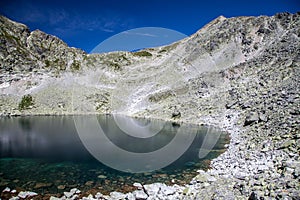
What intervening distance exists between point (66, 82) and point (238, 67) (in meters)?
73.3

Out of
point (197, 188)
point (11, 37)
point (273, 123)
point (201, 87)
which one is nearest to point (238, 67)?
point (201, 87)

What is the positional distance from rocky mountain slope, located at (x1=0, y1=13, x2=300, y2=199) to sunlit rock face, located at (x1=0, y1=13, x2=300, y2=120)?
361mm

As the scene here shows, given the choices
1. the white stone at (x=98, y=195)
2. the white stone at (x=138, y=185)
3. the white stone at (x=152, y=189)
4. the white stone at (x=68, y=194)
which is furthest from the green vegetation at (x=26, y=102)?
the white stone at (x=152, y=189)

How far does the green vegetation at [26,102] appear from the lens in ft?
250

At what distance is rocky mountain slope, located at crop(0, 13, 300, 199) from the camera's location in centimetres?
1628

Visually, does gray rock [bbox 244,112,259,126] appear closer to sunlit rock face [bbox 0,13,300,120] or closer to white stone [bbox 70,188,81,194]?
sunlit rock face [bbox 0,13,300,120]

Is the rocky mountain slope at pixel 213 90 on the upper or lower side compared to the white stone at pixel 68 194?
upper

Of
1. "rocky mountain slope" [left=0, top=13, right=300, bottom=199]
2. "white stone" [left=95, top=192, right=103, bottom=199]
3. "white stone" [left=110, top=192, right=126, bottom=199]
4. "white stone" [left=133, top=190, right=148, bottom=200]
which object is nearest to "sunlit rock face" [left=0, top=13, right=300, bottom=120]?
"rocky mountain slope" [left=0, top=13, right=300, bottom=199]

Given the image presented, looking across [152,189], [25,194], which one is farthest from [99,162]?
[152,189]

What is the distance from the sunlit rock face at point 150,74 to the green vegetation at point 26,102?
1512 millimetres

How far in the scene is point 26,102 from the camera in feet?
255

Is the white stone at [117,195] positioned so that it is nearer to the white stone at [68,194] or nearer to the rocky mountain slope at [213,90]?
the white stone at [68,194]

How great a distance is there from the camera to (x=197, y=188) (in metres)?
15.2

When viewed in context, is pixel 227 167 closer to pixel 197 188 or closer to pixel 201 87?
pixel 197 188
